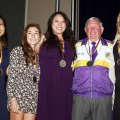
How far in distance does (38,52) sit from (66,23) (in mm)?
513

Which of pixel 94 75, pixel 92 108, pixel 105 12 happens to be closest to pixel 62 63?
pixel 94 75

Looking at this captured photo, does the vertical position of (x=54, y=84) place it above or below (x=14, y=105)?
above

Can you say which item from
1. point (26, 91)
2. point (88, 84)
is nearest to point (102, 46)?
point (88, 84)

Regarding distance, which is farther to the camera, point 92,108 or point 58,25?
point 58,25

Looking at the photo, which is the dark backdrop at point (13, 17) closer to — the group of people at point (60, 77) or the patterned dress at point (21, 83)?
the group of people at point (60, 77)

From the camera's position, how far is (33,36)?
3090mm

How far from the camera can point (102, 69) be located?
288 centimetres

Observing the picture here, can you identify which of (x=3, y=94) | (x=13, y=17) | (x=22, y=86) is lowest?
(x=3, y=94)

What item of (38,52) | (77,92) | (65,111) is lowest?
(65,111)

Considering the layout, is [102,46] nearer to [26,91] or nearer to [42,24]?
[26,91]

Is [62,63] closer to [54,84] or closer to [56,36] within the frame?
[54,84]

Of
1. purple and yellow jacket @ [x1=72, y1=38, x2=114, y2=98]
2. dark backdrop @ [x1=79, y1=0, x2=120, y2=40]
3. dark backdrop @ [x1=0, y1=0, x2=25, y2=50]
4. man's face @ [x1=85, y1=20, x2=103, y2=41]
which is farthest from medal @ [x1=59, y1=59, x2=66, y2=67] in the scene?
dark backdrop @ [x1=0, y1=0, x2=25, y2=50]

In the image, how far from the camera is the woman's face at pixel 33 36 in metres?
3.09

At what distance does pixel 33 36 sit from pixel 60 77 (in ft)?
1.88
